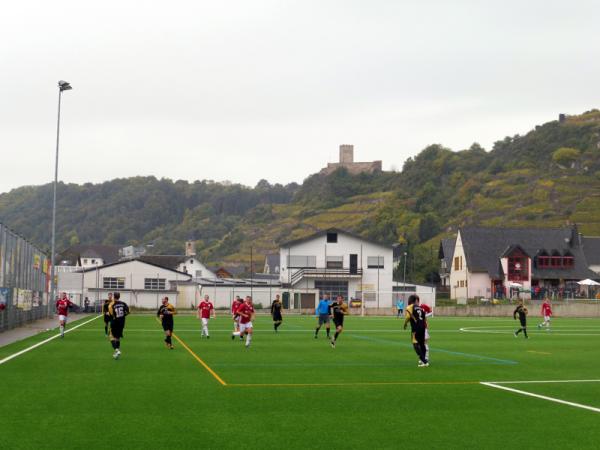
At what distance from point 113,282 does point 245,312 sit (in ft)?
217

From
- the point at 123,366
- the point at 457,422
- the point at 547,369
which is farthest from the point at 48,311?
the point at 457,422

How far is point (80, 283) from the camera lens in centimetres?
9006

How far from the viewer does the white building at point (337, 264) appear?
3706 inches

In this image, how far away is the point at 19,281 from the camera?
45375 mm

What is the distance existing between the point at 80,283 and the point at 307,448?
8208cm

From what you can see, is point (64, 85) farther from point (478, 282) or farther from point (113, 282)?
point (478, 282)

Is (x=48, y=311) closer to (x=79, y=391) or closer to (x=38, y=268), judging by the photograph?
(x=38, y=268)

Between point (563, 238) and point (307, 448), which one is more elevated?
point (563, 238)

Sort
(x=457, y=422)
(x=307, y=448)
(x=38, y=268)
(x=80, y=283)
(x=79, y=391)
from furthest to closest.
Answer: (x=80, y=283)
(x=38, y=268)
(x=79, y=391)
(x=457, y=422)
(x=307, y=448)

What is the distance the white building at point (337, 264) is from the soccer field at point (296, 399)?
64.3 meters

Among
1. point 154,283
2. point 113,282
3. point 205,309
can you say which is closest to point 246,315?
point 205,309

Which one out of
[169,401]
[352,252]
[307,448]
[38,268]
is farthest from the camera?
[352,252]

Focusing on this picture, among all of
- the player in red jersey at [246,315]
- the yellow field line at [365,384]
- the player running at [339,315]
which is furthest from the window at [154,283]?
the yellow field line at [365,384]

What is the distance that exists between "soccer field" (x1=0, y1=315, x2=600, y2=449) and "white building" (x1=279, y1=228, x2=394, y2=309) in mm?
64281
